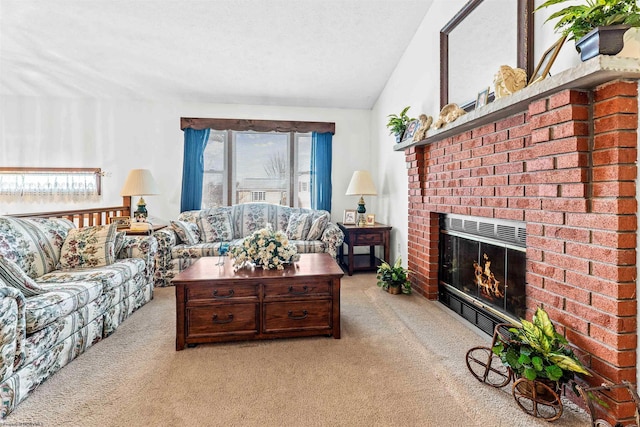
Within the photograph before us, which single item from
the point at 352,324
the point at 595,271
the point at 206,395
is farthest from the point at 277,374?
the point at 595,271

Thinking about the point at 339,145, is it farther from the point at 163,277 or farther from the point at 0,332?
the point at 0,332

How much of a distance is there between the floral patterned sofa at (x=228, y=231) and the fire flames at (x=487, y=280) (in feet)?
6.03

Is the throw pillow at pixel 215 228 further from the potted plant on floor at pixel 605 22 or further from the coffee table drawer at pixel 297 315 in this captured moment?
the potted plant on floor at pixel 605 22

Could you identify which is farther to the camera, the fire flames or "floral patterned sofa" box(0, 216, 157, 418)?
the fire flames

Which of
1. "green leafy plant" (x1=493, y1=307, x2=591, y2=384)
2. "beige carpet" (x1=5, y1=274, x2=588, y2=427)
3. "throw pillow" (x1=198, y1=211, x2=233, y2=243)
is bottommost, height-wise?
"beige carpet" (x1=5, y1=274, x2=588, y2=427)

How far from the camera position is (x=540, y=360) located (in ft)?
4.98

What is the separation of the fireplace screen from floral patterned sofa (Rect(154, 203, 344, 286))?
4.85ft

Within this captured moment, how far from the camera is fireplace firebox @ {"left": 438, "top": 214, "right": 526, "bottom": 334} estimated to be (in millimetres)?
2172

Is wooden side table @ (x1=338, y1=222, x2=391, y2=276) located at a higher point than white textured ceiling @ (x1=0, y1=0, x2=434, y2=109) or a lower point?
lower

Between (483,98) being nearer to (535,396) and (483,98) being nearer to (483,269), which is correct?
(483,269)

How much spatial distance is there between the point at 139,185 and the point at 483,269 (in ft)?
13.3

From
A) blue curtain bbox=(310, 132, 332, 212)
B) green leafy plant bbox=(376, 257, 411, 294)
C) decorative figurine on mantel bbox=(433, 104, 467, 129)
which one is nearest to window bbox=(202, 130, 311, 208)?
blue curtain bbox=(310, 132, 332, 212)

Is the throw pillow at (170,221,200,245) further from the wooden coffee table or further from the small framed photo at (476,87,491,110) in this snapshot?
the small framed photo at (476,87,491,110)

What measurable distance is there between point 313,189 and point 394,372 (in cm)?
349
